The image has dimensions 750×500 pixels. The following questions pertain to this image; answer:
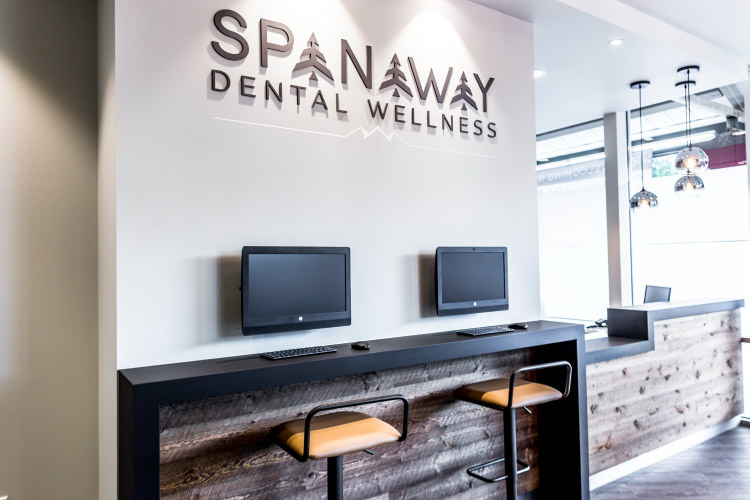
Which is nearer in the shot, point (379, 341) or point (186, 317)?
point (186, 317)

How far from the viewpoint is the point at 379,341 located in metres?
2.77

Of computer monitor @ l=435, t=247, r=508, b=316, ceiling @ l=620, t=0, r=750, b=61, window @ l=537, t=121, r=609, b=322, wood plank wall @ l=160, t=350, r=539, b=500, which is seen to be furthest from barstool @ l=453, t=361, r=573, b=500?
window @ l=537, t=121, r=609, b=322

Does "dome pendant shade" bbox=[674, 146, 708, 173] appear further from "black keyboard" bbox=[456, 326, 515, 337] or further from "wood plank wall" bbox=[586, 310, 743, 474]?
"black keyboard" bbox=[456, 326, 515, 337]

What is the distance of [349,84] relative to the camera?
2.81 m

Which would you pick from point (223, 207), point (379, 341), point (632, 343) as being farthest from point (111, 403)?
point (632, 343)

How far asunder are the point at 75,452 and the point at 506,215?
2777 millimetres

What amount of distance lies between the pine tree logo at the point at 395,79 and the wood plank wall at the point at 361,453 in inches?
60.9

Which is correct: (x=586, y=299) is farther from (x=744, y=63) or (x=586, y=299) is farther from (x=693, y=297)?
(x=744, y=63)

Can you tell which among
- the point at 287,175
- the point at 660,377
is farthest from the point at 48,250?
the point at 660,377

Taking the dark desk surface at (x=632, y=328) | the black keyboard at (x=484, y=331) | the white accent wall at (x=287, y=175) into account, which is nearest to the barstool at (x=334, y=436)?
the white accent wall at (x=287, y=175)

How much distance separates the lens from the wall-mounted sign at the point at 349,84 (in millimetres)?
2475

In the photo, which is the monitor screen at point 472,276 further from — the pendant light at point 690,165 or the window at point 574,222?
the window at point 574,222

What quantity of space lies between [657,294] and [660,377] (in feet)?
3.25

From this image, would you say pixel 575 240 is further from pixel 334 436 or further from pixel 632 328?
pixel 334 436
